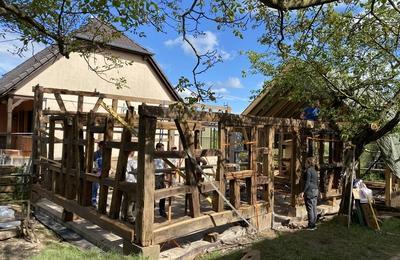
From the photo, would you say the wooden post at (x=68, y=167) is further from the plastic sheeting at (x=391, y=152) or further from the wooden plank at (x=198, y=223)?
the plastic sheeting at (x=391, y=152)

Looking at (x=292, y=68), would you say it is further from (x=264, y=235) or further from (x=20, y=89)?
(x=20, y=89)

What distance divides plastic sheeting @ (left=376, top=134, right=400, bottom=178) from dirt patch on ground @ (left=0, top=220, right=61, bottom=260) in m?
9.52

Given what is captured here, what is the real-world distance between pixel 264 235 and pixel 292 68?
413cm

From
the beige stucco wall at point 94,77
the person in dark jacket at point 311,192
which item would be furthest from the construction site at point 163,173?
the beige stucco wall at point 94,77

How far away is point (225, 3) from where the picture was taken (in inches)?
222

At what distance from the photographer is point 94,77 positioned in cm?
2023

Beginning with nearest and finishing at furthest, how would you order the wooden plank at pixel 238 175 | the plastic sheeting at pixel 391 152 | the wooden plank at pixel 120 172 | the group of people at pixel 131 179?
1. the wooden plank at pixel 120 172
2. the group of people at pixel 131 179
3. the wooden plank at pixel 238 175
4. the plastic sheeting at pixel 391 152

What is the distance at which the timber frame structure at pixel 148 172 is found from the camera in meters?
6.49

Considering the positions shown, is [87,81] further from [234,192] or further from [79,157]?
[234,192]

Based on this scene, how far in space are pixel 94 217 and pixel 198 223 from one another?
2085mm

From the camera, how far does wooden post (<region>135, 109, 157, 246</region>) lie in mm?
6398

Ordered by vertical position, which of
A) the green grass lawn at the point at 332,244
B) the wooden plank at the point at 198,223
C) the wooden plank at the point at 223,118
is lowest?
the green grass lawn at the point at 332,244

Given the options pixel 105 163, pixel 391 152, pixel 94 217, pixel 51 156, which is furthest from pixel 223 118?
pixel 391 152

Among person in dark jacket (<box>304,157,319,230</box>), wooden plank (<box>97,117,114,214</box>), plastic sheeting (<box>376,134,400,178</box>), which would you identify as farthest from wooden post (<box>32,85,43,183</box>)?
plastic sheeting (<box>376,134,400,178</box>)
